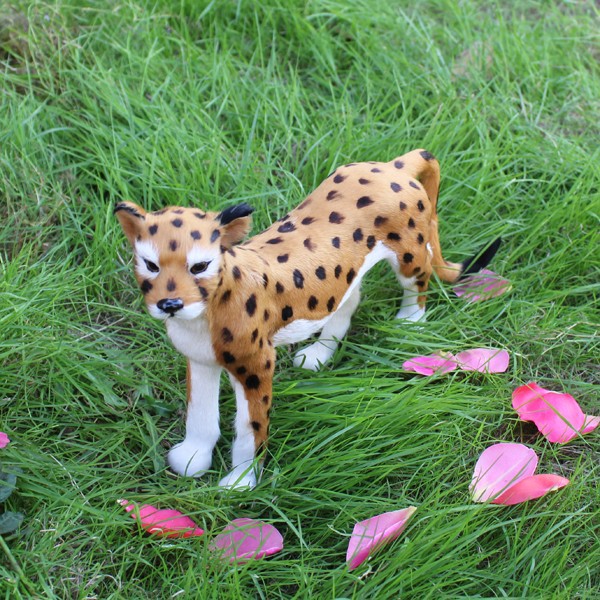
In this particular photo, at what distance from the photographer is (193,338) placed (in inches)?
86.7

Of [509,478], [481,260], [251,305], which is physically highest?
[251,305]

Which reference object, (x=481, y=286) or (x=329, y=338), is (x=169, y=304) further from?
(x=481, y=286)

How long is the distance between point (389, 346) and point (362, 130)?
3.33 feet

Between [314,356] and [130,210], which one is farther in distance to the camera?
[314,356]

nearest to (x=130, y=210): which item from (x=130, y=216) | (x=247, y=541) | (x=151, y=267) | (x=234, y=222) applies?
(x=130, y=216)

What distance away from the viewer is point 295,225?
2486 mm

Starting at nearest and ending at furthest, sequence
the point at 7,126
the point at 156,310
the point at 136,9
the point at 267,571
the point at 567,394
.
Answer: the point at 156,310
the point at 267,571
the point at 567,394
the point at 7,126
the point at 136,9

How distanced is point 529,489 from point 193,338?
1.01m

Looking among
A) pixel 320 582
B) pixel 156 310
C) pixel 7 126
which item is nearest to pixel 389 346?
pixel 320 582

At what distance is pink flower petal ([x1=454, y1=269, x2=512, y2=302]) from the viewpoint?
9.77 ft

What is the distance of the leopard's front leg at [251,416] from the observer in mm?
2285

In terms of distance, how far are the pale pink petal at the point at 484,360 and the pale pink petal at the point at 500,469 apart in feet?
1.01

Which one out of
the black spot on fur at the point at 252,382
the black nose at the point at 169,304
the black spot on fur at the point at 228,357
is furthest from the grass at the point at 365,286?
the black nose at the point at 169,304

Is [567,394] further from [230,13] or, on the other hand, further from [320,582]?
[230,13]
